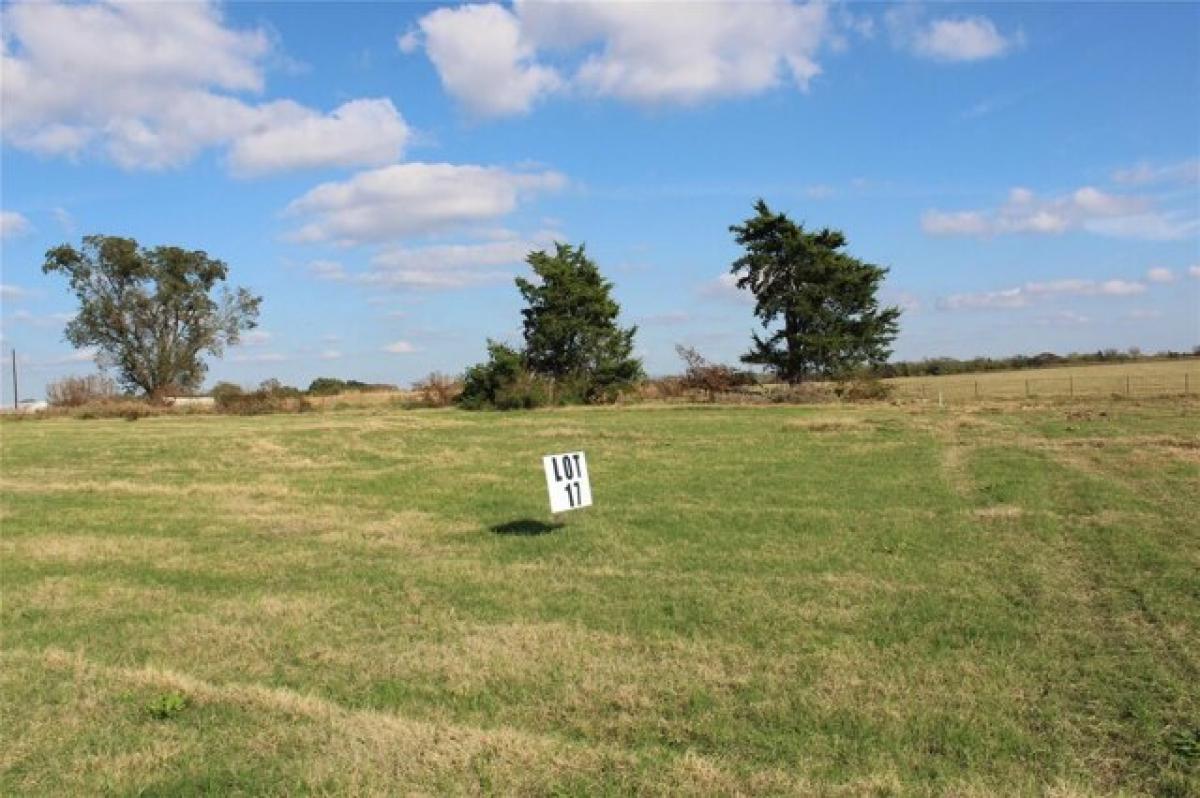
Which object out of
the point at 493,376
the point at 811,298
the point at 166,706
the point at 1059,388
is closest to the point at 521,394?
the point at 493,376

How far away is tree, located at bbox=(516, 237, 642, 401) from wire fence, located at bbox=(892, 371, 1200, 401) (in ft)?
49.9

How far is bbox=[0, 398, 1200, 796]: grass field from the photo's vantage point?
4.25 m

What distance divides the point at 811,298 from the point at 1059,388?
59.3 feet

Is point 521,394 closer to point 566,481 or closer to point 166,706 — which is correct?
point 566,481

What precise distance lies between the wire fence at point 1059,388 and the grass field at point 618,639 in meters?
32.8

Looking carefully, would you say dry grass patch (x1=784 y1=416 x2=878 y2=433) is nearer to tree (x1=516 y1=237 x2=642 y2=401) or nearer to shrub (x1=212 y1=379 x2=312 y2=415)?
tree (x1=516 y1=237 x2=642 y2=401)

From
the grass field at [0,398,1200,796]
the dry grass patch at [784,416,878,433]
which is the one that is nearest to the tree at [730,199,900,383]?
the dry grass patch at [784,416,878,433]

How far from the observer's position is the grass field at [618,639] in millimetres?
4250

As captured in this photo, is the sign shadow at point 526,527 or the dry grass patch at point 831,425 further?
the dry grass patch at point 831,425

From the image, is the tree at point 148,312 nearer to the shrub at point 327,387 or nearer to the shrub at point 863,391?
the shrub at point 327,387

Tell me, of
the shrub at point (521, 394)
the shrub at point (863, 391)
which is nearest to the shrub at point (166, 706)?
the shrub at point (521, 394)

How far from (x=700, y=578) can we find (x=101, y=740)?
497 centimetres

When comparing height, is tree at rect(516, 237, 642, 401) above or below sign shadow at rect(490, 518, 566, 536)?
above

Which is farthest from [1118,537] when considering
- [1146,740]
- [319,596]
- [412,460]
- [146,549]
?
[412,460]
